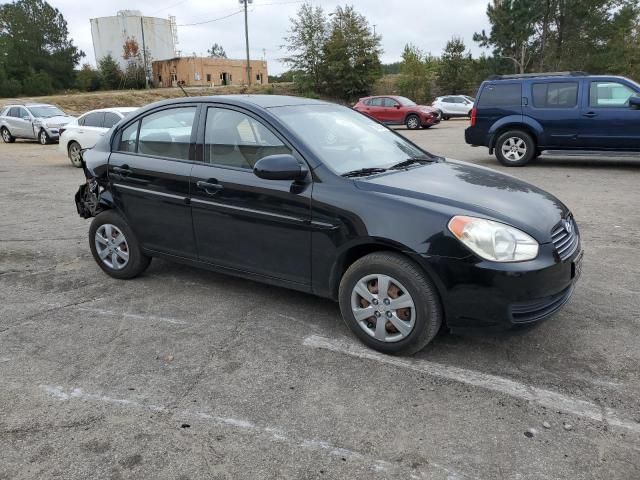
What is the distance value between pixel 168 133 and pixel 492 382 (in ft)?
10.6

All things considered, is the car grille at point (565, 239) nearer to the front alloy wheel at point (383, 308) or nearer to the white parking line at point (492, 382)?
the white parking line at point (492, 382)

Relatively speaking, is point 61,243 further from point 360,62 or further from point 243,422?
point 360,62

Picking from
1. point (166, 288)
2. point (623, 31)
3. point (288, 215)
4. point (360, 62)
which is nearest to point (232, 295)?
point (166, 288)

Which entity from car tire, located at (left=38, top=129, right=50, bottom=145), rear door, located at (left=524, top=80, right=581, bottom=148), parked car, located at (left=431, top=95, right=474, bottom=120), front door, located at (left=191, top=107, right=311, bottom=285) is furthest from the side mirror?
parked car, located at (left=431, top=95, right=474, bottom=120)

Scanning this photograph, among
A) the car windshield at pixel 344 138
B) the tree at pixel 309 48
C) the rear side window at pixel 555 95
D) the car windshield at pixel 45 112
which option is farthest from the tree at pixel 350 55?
the car windshield at pixel 344 138

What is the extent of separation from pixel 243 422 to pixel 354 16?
153 feet

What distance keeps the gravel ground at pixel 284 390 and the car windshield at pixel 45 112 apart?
18.3m

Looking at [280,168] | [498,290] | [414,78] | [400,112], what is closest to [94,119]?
[280,168]

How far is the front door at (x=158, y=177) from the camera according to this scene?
4379 millimetres

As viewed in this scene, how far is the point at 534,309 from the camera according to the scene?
10.5 feet

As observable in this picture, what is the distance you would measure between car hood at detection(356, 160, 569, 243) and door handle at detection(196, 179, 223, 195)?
3.75 ft

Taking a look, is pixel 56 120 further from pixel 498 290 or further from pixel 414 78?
pixel 414 78

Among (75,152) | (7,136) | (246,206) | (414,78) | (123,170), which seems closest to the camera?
(246,206)

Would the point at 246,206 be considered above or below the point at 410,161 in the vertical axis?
below
